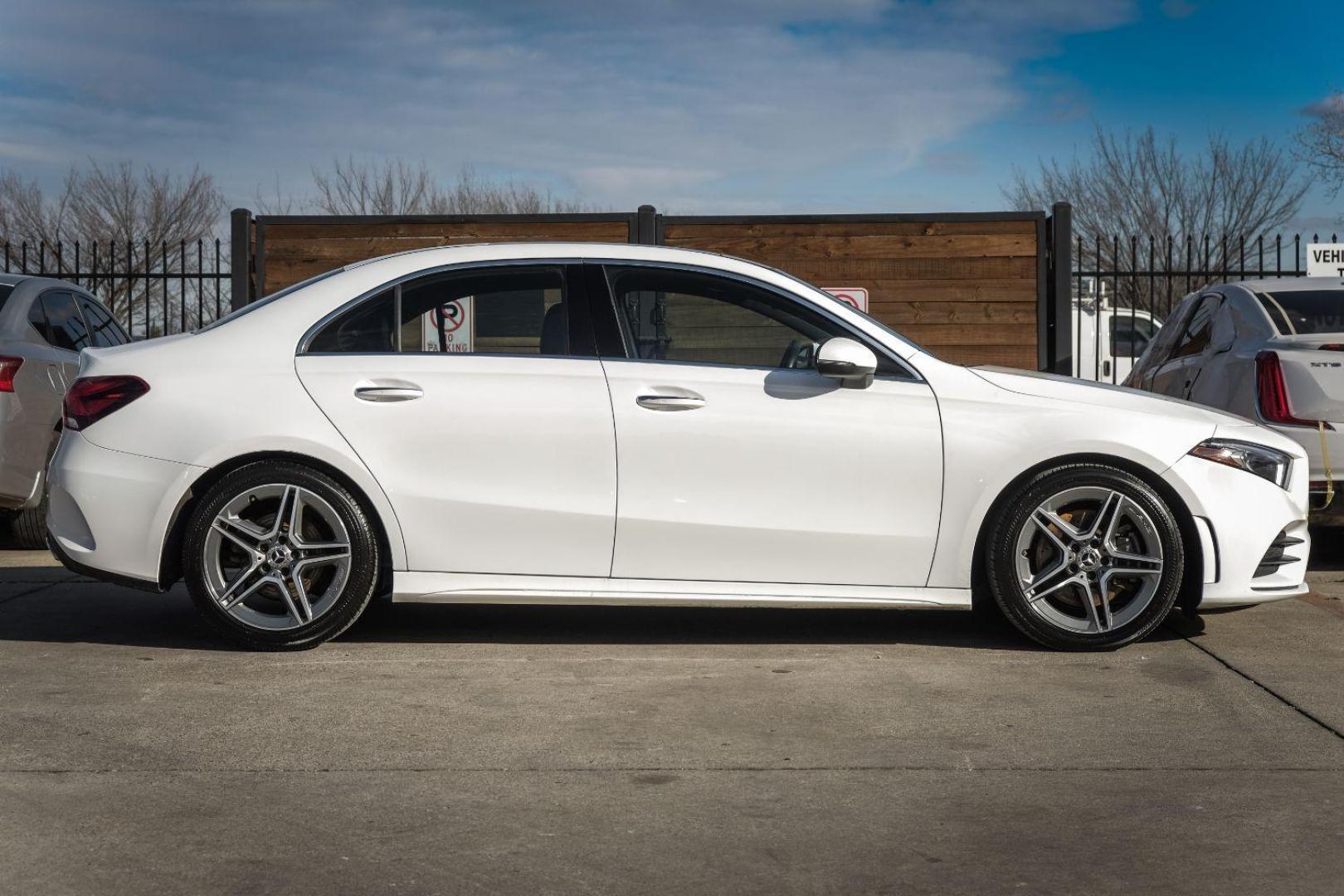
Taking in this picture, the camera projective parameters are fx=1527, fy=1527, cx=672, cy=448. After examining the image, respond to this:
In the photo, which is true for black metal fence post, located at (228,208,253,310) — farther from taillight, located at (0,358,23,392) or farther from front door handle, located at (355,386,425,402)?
front door handle, located at (355,386,425,402)

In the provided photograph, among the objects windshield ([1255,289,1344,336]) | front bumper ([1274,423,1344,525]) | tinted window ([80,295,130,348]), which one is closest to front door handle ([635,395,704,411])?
front bumper ([1274,423,1344,525])

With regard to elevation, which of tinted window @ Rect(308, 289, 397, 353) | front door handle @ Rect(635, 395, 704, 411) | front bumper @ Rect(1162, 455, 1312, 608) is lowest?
front bumper @ Rect(1162, 455, 1312, 608)

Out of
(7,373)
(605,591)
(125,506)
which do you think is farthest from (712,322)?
(7,373)

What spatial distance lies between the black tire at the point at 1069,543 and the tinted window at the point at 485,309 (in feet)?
6.07

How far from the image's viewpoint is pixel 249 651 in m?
5.86

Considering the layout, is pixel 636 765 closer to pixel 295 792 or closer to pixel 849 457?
pixel 295 792

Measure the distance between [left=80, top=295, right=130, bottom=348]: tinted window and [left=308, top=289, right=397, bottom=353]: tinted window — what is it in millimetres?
4406

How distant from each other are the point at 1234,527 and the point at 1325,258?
765cm

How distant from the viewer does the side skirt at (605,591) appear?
18.7ft

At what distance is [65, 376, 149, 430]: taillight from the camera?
18.9ft

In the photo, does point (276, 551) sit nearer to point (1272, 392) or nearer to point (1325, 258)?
point (1272, 392)

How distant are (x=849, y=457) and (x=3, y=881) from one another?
331cm

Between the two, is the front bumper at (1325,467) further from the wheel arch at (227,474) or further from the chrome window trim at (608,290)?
the wheel arch at (227,474)

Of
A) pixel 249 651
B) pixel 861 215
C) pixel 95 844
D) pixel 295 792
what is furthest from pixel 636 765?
pixel 861 215
